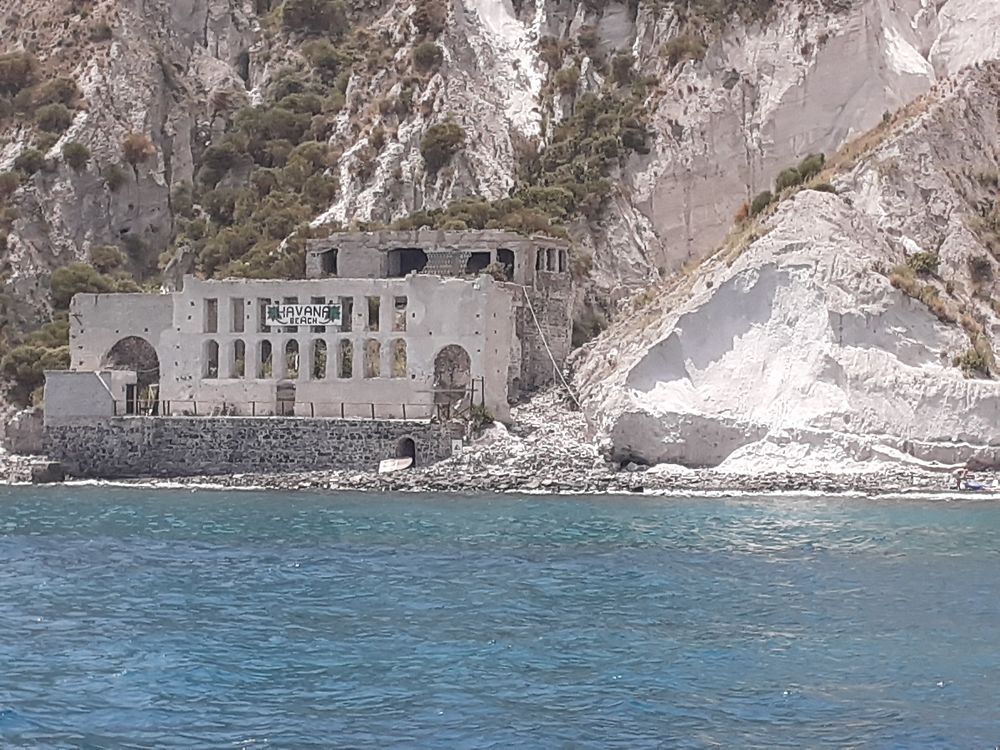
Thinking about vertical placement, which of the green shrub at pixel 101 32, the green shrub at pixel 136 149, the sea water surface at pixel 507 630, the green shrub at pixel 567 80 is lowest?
the sea water surface at pixel 507 630

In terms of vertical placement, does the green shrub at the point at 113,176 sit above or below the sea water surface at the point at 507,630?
above

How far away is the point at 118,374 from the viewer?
164 ft

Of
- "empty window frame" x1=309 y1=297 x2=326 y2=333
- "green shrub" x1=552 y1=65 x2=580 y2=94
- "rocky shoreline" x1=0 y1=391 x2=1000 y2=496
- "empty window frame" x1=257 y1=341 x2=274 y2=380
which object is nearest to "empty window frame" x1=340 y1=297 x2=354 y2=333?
"empty window frame" x1=309 y1=297 x2=326 y2=333

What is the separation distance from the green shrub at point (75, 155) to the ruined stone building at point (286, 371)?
19.1m

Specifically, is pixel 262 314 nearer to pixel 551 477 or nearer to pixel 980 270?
pixel 551 477

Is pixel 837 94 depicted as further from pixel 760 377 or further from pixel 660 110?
pixel 760 377

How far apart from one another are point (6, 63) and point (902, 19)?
40.3 meters

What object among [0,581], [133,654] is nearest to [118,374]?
[0,581]

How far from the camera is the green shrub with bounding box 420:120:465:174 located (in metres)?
64.9

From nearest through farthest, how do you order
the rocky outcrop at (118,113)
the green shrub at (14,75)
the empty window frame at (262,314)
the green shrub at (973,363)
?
the green shrub at (973,363)
the empty window frame at (262,314)
the rocky outcrop at (118,113)
the green shrub at (14,75)

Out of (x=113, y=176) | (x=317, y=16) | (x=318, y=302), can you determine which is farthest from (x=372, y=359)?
(x=317, y=16)

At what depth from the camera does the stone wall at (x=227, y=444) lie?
47.1 meters

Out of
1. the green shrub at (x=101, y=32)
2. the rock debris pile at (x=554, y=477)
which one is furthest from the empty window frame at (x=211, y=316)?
the green shrub at (x=101, y=32)

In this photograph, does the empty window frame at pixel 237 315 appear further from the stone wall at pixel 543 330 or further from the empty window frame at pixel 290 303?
the stone wall at pixel 543 330
